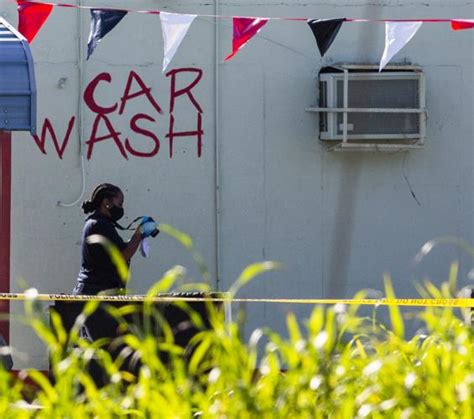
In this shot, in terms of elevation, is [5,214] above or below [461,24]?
below

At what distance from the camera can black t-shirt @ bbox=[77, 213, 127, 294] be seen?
9.51 meters

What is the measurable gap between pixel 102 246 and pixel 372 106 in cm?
259

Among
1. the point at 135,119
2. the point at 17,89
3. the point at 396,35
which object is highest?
the point at 396,35

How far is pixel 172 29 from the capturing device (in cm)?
999

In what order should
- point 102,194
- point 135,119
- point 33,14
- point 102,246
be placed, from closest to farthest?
point 102,246 < point 102,194 < point 33,14 < point 135,119

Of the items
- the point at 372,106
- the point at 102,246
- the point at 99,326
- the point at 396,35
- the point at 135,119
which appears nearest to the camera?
the point at 99,326

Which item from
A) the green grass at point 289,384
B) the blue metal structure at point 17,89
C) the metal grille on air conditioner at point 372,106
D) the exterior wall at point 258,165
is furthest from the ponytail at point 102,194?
the green grass at point 289,384

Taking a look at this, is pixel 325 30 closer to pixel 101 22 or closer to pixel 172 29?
pixel 172 29

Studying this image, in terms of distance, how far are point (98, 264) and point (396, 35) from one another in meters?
2.59

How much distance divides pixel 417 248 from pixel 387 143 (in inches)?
34.1

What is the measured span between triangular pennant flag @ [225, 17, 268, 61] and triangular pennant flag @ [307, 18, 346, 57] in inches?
13.9

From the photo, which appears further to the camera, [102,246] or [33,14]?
[33,14]

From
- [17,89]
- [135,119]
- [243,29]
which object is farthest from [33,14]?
[243,29]

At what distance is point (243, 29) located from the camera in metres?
10.1
